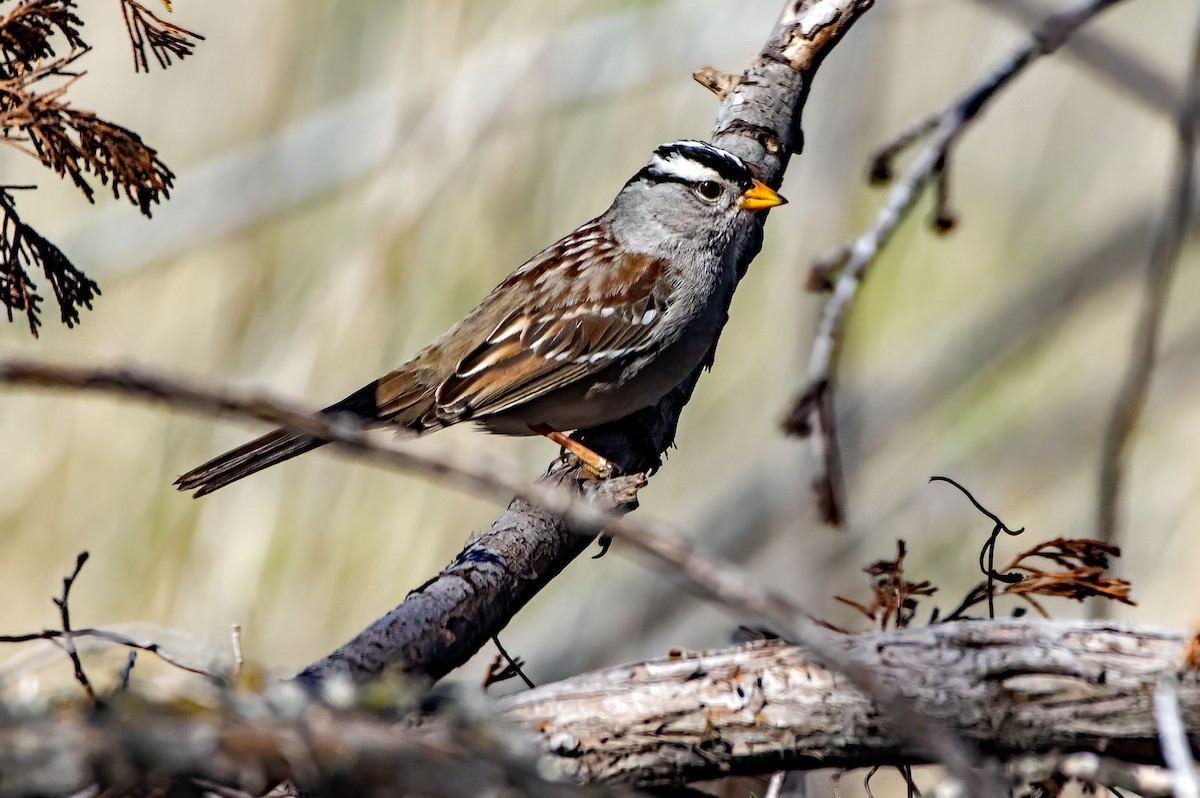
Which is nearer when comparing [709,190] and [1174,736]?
[1174,736]

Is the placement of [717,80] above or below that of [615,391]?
above

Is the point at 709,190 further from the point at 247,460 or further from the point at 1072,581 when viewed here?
the point at 1072,581

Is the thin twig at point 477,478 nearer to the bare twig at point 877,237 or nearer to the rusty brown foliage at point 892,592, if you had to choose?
the rusty brown foliage at point 892,592

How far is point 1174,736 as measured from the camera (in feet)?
3.79

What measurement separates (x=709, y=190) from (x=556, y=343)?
0.56m

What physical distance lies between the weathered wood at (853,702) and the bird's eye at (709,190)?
1.73 m

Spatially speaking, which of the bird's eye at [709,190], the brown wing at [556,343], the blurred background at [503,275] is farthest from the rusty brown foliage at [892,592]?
the blurred background at [503,275]

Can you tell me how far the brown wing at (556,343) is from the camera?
2793mm

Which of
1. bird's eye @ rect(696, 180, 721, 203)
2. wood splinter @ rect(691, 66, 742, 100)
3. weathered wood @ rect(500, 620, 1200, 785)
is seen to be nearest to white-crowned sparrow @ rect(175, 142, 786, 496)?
bird's eye @ rect(696, 180, 721, 203)

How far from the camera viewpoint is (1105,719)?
1.31 metres

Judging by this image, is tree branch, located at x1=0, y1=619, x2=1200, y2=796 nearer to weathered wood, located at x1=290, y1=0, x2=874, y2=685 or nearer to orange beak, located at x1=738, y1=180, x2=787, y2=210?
weathered wood, located at x1=290, y1=0, x2=874, y2=685

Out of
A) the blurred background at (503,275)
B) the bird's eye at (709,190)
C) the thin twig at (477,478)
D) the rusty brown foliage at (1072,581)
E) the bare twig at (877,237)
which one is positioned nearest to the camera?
the thin twig at (477,478)

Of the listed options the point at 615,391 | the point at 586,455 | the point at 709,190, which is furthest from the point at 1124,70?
the point at 586,455

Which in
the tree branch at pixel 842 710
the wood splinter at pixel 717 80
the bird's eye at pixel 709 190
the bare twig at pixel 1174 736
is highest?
the wood splinter at pixel 717 80
